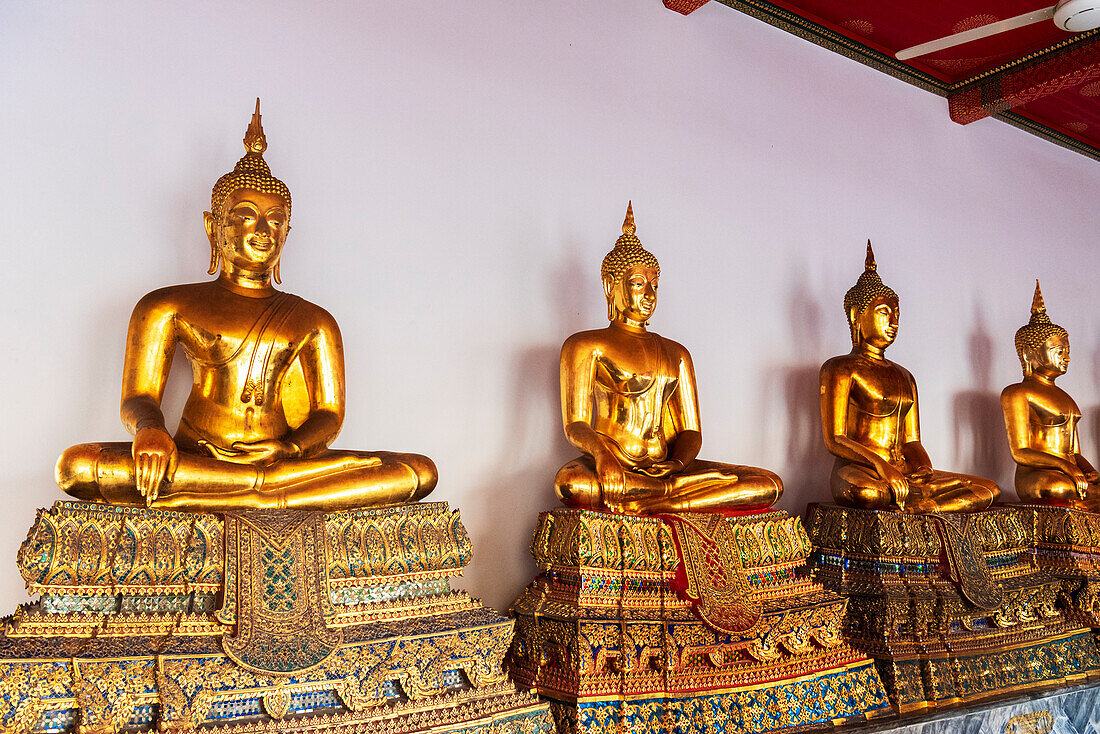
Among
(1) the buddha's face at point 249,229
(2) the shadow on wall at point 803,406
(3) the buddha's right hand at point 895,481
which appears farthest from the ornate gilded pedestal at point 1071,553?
(1) the buddha's face at point 249,229

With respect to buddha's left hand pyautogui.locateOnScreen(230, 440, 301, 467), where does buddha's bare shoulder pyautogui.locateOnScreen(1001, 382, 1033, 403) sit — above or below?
above

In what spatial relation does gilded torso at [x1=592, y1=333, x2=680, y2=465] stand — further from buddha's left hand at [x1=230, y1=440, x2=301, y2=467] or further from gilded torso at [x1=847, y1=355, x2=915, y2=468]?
buddha's left hand at [x1=230, y1=440, x2=301, y2=467]

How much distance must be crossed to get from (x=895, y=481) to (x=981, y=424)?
201 centimetres

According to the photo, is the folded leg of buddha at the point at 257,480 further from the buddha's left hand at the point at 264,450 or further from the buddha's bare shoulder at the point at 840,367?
the buddha's bare shoulder at the point at 840,367

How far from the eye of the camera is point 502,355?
407 centimetres

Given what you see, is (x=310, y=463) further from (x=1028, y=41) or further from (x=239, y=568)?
(x=1028, y=41)

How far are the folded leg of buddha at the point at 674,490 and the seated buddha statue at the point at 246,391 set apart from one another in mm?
614

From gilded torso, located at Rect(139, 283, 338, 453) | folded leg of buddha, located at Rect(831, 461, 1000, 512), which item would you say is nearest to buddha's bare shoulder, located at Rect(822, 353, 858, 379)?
folded leg of buddha, located at Rect(831, 461, 1000, 512)

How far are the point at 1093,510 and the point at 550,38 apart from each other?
3641 millimetres

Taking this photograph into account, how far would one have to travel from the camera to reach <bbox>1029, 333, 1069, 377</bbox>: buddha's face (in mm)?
5344

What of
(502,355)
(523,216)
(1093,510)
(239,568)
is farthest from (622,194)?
(1093,510)

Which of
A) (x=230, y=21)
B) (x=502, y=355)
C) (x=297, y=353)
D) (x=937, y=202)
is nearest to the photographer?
(x=297, y=353)

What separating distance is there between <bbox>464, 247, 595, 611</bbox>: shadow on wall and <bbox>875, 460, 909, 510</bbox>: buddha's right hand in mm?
1366

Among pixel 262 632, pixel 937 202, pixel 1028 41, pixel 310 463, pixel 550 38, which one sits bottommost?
pixel 262 632
